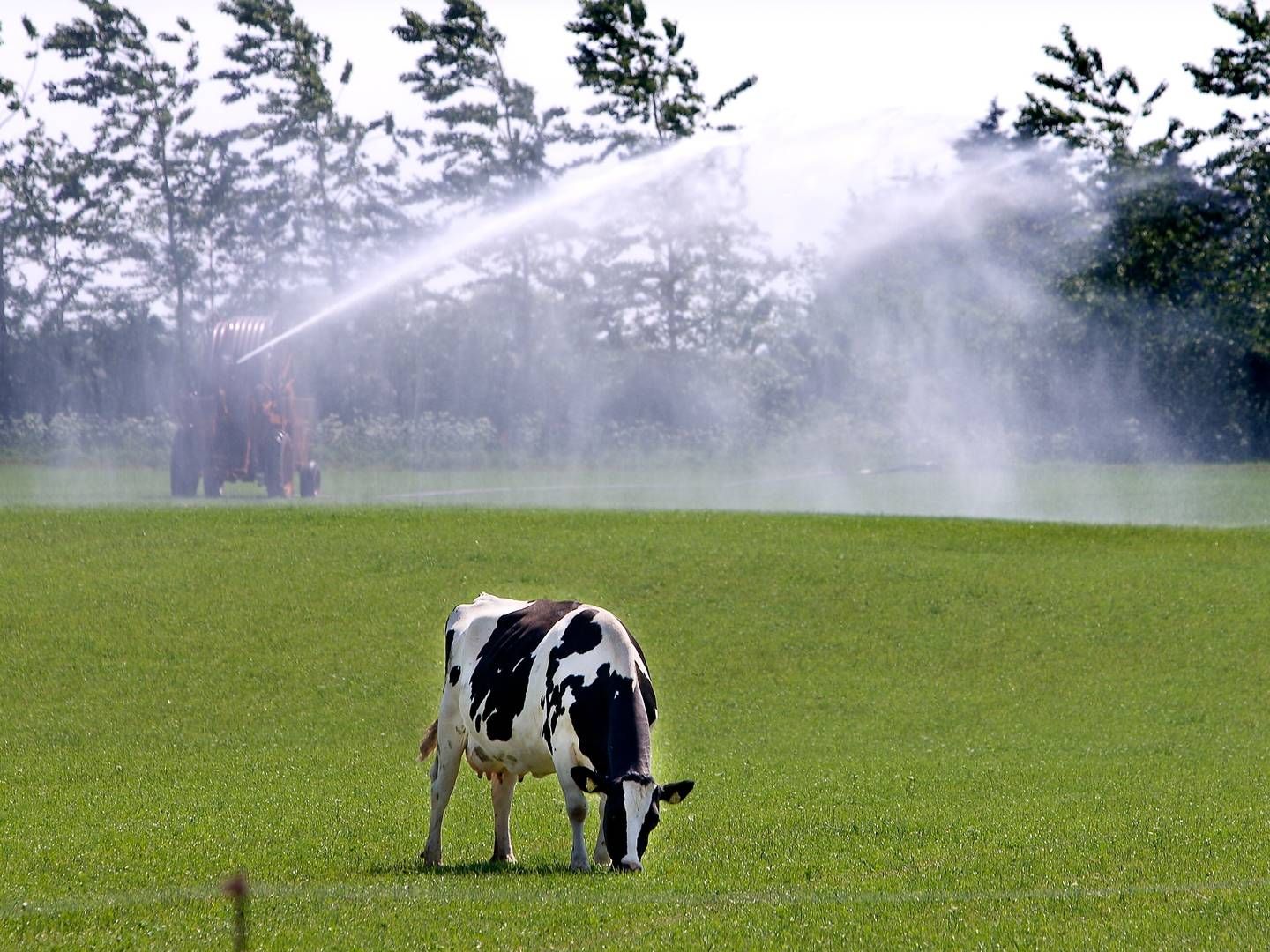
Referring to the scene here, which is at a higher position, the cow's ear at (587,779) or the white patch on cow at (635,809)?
the cow's ear at (587,779)

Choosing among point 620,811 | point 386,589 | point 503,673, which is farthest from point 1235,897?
point 386,589

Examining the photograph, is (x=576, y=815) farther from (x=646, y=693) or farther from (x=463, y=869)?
(x=463, y=869)

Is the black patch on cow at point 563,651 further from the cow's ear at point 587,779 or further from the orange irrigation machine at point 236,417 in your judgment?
the orange irrigation machine at point 236,417

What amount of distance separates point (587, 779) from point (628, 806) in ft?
1.17

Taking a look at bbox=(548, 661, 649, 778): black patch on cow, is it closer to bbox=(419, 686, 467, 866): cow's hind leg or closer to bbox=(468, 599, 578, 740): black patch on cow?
bbox=(468, 599, 578, 740): black patch on cow

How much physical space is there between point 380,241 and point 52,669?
2010 inches

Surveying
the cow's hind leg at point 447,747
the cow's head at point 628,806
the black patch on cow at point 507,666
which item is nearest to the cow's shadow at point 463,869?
the cow's hind leg at point 447,747

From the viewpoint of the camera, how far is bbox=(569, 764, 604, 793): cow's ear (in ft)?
37.9

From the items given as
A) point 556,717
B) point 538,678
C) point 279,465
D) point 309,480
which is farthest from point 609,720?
point 309,480

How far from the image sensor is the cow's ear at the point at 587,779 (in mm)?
11562

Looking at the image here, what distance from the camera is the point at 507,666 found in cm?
1320

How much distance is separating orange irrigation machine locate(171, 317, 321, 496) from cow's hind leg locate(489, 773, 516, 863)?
112 ft

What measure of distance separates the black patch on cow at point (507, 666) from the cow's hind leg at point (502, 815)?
1.85 ft

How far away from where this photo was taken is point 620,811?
1158 centimetres
